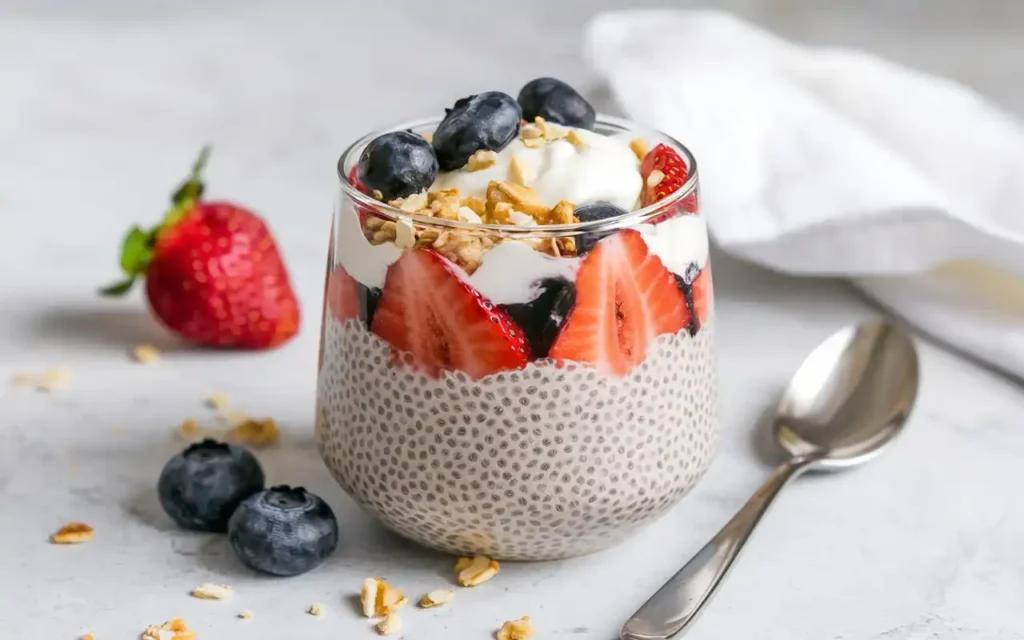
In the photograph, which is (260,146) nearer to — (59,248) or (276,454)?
(59,248)

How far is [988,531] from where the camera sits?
116 cm

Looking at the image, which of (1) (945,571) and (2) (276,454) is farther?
(2) (276,454)

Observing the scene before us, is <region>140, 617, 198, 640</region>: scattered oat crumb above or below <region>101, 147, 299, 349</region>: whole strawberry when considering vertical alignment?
below

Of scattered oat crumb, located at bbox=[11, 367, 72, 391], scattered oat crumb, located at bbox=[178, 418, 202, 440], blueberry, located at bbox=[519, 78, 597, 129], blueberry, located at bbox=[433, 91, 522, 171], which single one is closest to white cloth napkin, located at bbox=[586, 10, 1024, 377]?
blueberry, located at bbox=[519, 78, 597, 129]

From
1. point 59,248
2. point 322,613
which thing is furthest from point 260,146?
point 322,613

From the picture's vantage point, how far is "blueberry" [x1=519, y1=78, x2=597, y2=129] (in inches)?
43.2

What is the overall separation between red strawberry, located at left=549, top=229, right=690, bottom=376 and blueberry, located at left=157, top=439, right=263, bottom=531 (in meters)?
0.35

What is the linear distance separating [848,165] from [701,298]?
0.66 meters

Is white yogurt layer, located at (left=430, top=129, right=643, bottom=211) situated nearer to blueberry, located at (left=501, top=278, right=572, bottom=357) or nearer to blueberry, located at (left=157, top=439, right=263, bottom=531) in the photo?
blueberry, located at (left=501, top=278, right=572, bottom=357)

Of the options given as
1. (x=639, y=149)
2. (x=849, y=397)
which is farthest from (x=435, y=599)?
(x=849, y=397)

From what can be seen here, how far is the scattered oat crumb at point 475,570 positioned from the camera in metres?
1.05

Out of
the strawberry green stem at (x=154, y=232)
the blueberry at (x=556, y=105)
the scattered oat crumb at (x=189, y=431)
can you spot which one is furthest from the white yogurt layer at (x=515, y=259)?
the strawberry green stem at (x=154, y=232)

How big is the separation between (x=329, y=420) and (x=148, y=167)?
1.03m

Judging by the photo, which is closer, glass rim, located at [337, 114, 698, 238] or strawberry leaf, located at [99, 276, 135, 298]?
glass rim, located at [337, 114, 698, 238]
